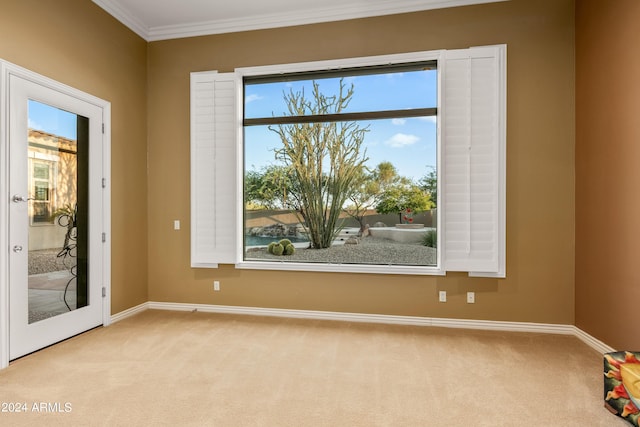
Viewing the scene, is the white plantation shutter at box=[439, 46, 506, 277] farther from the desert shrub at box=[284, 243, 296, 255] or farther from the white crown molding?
the white crown molding

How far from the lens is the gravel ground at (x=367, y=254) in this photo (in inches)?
151

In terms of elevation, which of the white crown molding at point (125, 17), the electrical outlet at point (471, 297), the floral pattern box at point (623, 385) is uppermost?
the white crown molding at point (125, 17)

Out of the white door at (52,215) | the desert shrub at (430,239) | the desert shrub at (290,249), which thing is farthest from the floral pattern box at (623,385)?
the white door at (52,215)

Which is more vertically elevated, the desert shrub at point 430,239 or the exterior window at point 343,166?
the exterior window at point 343,166

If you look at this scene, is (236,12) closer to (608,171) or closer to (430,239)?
(430,239)

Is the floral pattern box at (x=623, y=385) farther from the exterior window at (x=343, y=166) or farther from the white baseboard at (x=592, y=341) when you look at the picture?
the exterior window at (x=343, y=166)

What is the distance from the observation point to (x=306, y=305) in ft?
13.0

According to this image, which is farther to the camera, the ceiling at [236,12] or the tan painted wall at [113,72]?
the ceiling at [236,12]

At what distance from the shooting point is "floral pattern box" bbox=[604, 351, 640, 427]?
1961 mm

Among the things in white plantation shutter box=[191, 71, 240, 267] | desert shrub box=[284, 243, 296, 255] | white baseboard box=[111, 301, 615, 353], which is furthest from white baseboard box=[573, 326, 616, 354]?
white plantation shutter box=[191, 71, 240, 267]

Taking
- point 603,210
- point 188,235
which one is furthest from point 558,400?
point 188,235

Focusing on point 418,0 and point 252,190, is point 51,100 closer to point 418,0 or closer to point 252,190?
point 252,190

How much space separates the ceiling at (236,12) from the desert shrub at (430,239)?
7.42 feet

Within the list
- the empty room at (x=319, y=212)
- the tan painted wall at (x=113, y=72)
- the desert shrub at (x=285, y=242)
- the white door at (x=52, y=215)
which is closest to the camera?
the empty room at (x=319, y=212)
